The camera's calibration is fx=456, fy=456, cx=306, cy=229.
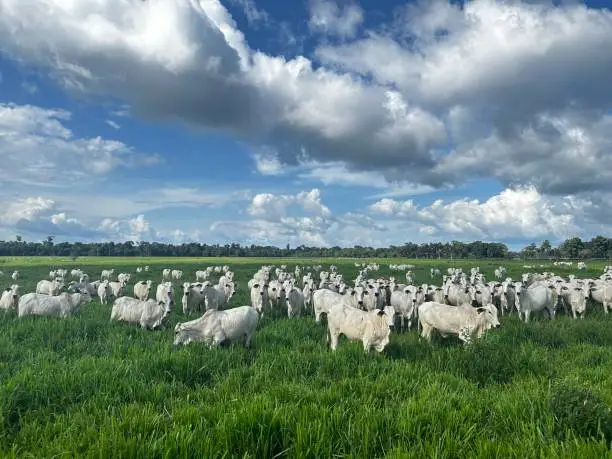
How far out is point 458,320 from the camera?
45.1 ft

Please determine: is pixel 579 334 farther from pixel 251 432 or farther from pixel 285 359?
pixel 251 432

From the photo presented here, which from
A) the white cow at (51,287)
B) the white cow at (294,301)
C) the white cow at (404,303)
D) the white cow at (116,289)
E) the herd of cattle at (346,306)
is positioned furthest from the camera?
the white cow at (51,287)

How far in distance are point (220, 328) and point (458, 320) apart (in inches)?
278

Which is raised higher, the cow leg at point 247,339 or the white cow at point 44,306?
the white cow at point 44,306

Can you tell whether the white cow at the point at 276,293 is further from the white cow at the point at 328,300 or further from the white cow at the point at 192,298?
the white cow at the point at 192,298

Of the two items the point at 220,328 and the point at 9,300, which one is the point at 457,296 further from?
the point at 9,300

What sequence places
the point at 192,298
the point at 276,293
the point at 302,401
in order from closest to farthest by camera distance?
the point at 302,401, the point at 192,298, the point at 276,293

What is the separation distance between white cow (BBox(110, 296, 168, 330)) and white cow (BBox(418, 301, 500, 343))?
9074mm

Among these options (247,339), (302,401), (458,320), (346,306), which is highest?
(346,306)

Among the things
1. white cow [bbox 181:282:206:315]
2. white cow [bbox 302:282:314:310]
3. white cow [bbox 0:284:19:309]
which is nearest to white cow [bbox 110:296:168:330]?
white cow [bbox 181:282:206:315]

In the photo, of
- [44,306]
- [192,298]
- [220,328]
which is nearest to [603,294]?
[220,328]

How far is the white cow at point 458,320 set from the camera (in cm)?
1348

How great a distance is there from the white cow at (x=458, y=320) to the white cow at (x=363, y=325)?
1.90m

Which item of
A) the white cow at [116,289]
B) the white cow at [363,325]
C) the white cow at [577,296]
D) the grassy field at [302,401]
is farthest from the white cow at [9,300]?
the white cow at [577,296]
